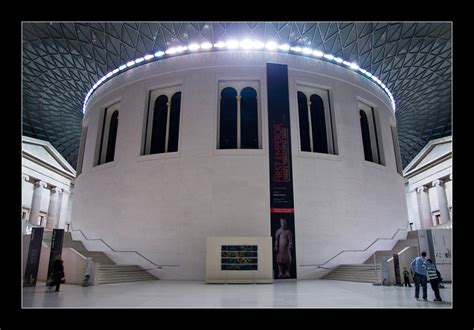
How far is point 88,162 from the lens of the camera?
26.4 meters

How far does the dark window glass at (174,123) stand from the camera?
23.5 meters

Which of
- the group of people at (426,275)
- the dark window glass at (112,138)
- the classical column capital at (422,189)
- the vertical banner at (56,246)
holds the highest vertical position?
the dark window glass at (112,138)

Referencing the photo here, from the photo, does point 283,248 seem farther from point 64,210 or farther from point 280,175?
point 64,210

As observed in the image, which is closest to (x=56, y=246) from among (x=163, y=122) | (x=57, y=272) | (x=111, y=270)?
(x=57, y=272)

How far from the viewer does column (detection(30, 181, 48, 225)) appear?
120 feet

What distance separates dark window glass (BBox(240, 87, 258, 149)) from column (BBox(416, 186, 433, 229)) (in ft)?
89.9

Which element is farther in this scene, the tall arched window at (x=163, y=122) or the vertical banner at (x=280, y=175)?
the tall arched window at (x=163, y=122)

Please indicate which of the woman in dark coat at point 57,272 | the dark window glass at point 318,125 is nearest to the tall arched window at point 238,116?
the dark window glass at point 318,125

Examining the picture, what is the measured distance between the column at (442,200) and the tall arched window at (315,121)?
1971 centimetres

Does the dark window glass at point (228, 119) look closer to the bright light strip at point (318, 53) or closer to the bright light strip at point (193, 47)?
the bright light strip at point (193, 47)

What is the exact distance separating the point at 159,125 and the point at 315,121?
11.1 m

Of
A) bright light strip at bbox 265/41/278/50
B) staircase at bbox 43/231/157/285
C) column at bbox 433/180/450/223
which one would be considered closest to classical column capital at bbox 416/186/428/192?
column at bbox 433/180/450/223

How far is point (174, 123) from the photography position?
78.8 feet
